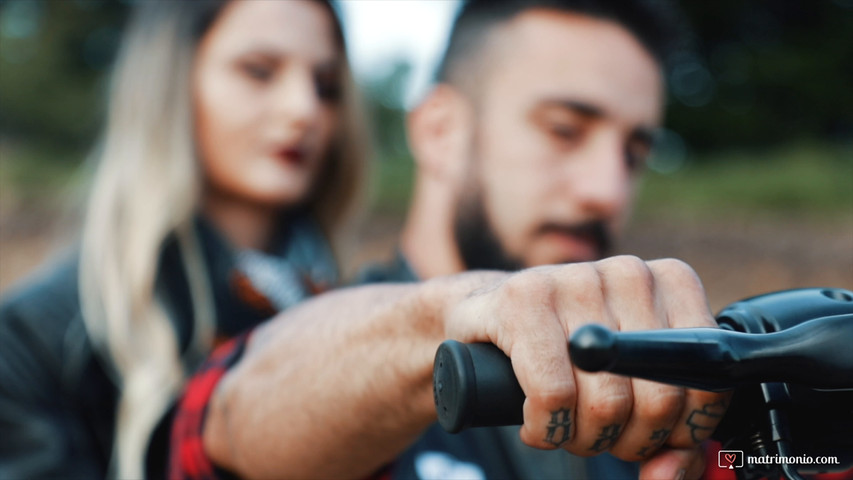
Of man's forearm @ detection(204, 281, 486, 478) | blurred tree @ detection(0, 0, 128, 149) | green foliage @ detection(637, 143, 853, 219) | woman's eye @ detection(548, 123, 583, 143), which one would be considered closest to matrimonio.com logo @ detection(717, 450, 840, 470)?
man's forearm @ detection(204, 281, 486, 478)

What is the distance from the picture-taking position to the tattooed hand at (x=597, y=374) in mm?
630

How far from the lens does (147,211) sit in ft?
7.10

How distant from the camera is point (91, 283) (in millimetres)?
2014

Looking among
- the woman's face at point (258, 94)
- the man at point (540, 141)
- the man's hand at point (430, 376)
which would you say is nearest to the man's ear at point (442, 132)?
the man at point (540, 141)

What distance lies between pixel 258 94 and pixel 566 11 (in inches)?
34.7

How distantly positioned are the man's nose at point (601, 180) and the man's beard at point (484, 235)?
0.05 meters

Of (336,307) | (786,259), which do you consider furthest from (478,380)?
(786,259)

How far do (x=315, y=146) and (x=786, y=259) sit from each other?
12.8 ft

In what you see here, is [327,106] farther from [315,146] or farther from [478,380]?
[478,380]

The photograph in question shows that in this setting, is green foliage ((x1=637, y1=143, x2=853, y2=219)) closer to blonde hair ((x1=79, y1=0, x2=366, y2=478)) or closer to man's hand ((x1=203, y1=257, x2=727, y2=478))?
blonde hair ((x1=79, y1=0, x2=366, y2=478))

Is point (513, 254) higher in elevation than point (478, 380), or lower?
lower

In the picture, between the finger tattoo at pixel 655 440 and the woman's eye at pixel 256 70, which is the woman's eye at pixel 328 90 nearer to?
the woman's eye at pixel 256 70

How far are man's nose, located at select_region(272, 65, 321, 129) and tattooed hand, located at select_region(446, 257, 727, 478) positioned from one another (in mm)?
1614

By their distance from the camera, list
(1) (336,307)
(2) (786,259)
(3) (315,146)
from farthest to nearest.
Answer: (2) (786,259)
(3) (315,146)
(1) (336,307)
